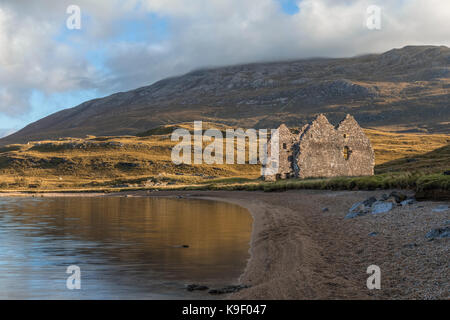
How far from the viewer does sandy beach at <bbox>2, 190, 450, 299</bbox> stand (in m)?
9.86

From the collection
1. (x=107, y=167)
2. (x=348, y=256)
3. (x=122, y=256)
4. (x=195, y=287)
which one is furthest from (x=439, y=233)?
(x=107, y=167)

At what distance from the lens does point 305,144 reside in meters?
48.7

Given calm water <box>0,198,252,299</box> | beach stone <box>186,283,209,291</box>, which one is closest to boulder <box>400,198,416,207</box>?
calm water <box>0,198,252,299</box>

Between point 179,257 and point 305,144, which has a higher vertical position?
point 305,144

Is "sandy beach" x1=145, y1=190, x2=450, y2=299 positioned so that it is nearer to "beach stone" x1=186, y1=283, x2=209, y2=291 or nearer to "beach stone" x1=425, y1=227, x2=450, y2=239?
"beach stone" x1=425, y1=227, x2=450, y2=239

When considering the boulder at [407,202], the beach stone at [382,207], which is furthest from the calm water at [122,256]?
the boulder at [407,202]

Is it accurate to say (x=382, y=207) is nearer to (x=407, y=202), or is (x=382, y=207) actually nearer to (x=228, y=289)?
(x=407, y=202)

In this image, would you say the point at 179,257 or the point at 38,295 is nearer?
the point at 38,295

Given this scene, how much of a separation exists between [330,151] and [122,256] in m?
36.9

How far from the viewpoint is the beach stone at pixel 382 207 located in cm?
2133
